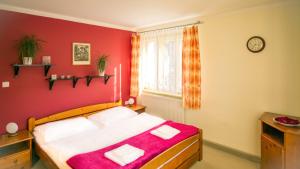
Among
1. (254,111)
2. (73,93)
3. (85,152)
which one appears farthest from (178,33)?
(85,152)

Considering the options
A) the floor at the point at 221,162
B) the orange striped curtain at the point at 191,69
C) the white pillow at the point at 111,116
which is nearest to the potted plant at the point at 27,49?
the white pillow at the point at 111,116

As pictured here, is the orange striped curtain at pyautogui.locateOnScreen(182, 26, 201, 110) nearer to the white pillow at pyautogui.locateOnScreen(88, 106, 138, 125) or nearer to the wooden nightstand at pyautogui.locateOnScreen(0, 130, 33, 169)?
the white pillow at pyautogui.locateOnScreen(88, 106, 138, 125)

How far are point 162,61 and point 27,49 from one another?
259cm

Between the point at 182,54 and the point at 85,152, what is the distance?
98.1 inches

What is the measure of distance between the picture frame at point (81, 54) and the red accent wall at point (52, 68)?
0.08 meters

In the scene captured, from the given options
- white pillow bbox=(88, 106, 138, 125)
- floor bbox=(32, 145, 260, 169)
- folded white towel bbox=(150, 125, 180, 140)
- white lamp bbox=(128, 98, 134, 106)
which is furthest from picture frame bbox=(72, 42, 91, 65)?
folded white towel bbox=(150, 125, 180, 140)

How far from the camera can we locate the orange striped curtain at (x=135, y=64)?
4516 mm

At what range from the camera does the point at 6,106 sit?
285 centimetres

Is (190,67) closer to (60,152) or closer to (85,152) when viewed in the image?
(85,152)

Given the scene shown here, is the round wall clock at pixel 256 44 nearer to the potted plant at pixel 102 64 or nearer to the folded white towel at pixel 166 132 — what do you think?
the folded white towel at pixel 166 132

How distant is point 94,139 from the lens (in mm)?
2732

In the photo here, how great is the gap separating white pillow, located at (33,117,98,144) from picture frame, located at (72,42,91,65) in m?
1.16

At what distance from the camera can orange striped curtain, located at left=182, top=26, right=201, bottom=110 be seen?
3527 mm

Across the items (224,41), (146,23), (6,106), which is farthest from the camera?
(146,23)
